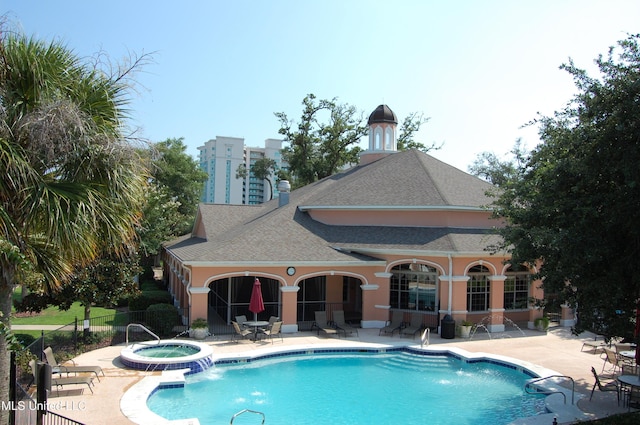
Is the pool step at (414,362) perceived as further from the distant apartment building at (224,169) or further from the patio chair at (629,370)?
the distant apartment building at (224,169)

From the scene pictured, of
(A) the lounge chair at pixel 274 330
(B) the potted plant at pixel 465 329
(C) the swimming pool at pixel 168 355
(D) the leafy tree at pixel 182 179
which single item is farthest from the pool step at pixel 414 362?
(D) the leafy tree at pixel 182 179

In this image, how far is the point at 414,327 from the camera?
74.6 ft

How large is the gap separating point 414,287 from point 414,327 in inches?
78.8

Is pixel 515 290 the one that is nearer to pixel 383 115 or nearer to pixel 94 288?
pixel 383 115

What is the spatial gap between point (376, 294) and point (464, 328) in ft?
13.6

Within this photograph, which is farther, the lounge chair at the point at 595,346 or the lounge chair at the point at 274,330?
the lounge chair at the point at 274,330

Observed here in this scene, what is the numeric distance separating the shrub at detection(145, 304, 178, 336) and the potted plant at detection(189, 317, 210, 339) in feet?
3.15

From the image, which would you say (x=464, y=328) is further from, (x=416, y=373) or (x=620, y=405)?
(x=620, y=405)

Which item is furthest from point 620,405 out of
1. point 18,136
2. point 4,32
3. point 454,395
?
point 4,32

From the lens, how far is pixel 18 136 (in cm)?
787

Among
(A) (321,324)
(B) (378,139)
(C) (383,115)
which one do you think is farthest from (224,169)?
(A) (321,324)

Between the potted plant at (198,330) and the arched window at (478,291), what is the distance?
38.7ft

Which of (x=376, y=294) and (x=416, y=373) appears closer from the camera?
(x=416, y=373)

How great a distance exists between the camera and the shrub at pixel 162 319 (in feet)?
66.8
